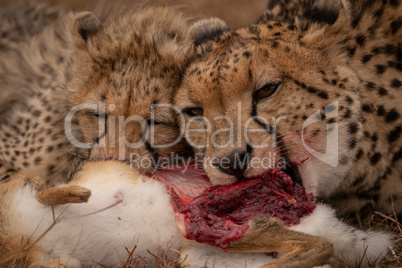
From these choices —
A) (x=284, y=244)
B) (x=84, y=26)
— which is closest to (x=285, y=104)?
(x=284, y=244)

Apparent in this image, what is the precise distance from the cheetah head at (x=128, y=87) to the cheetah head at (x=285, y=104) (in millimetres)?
301

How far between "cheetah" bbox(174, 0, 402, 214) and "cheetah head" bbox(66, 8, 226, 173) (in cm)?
15

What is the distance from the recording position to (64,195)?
2.69 meters

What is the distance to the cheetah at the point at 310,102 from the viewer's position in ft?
9.34

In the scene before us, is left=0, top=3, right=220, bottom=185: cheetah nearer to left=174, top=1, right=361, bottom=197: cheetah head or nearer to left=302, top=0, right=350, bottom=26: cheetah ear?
left=174, top=1, right=361, bottom=197: cheetah head

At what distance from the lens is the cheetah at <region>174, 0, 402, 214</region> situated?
2.85m

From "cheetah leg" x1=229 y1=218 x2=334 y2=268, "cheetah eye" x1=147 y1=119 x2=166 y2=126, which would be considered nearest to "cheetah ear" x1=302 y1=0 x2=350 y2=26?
"cheetah eye" x1=147 y1=119 x2=166 y2=126

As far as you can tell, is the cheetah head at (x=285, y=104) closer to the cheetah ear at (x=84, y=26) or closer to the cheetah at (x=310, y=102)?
the cheetah at (x=310, y=102)

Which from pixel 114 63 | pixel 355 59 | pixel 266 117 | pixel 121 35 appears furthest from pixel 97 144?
pixel 355 59

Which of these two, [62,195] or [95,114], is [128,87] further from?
[62,195]

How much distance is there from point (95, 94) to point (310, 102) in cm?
130

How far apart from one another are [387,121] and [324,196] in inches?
21.3

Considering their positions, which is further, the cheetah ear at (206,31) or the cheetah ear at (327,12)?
the cheetah ear at (206,31)

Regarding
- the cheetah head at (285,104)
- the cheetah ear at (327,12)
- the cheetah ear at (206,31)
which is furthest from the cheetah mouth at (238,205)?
the cheetah ear at (206,31)
